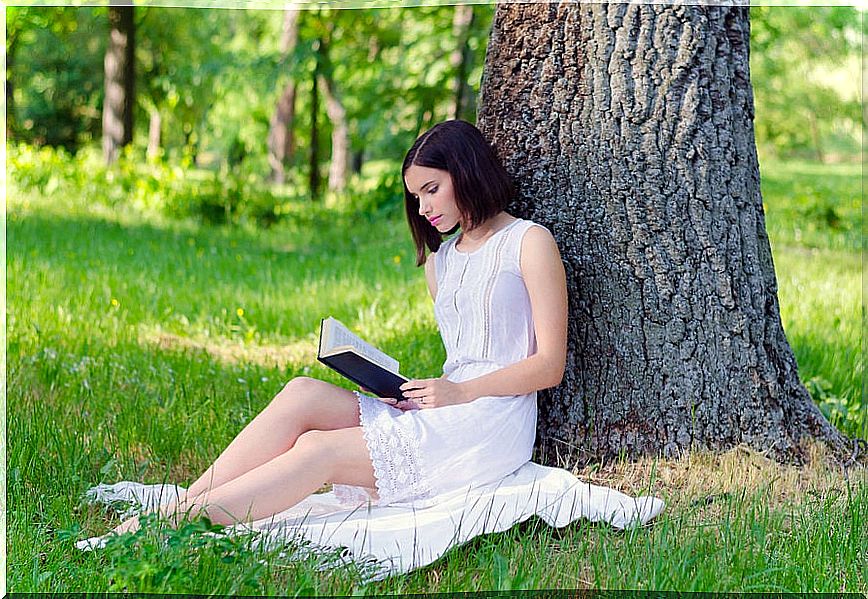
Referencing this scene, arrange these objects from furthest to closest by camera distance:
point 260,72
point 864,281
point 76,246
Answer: point 260,72
point 76,246
point 864,281

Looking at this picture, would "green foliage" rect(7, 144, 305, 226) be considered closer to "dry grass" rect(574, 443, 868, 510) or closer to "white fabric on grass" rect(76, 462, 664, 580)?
"dry grass" rect(574, 443, 868, 510)

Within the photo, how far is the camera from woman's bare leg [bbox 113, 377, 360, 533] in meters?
3.14

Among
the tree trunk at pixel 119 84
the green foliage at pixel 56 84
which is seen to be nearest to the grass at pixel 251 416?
the tree trunk at pixel 119 84

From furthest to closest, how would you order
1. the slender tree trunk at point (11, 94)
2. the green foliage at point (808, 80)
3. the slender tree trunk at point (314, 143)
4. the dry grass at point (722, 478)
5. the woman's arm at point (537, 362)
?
the slender tree trunk at point (11, 94), the green foliage at point (808, 80), the slender tree trunk at point (314, 143), the dry grass at point (722, 478), the woman's arm at point (537, 362)

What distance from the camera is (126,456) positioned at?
3.84 meters

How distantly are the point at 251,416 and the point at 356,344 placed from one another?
55.8 inches

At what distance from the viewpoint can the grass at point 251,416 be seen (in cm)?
275

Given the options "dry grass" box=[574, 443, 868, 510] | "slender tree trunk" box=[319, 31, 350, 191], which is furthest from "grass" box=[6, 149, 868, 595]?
"slender tree trunk" box=[319, 31, 350, 191]

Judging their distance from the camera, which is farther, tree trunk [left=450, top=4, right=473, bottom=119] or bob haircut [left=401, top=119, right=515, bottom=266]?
tree trunk [left=450, top=4, right=473, bottom=119]

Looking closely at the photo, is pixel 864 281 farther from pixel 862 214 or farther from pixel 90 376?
pixel 90 376

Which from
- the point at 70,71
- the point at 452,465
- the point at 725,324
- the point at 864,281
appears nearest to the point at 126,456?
the point at 452,465

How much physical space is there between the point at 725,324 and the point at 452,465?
44.2 inches

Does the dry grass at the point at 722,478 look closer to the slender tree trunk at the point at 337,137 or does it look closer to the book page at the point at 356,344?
the book page at the point at 356,344

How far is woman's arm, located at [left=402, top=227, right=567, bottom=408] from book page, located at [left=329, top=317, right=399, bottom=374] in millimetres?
89
